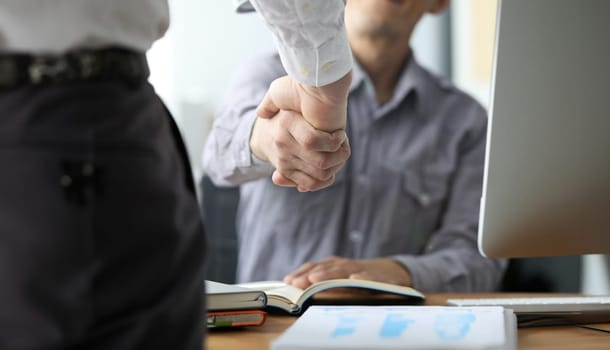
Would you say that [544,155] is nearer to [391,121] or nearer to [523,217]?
[523,217]

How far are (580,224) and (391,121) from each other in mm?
872

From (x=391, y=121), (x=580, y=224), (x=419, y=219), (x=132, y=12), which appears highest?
(x=132, y=12)

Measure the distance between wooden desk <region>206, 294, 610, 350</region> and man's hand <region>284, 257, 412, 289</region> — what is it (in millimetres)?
234

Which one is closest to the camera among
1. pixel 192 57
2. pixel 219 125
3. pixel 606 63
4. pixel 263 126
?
pixel 606 63

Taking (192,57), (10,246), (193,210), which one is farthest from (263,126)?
(192,57)

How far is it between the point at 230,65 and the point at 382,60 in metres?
0.88

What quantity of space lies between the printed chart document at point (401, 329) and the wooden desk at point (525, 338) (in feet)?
0.16

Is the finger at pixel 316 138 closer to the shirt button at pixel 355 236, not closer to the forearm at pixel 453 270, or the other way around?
the forearm at pixel 453 270

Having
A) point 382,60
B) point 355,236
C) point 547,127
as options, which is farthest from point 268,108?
point 382,60

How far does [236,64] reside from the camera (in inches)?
103

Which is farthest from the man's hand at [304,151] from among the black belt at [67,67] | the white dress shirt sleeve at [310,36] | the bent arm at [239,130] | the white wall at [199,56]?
the white wall at [199,56]

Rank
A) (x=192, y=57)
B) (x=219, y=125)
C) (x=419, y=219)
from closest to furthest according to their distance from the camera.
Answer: (x=219, y=125) < (x=419, y=219) < (x=192, y=57)

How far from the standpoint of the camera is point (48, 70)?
507mm

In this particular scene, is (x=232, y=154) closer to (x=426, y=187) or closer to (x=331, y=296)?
(x=331, y=296)
